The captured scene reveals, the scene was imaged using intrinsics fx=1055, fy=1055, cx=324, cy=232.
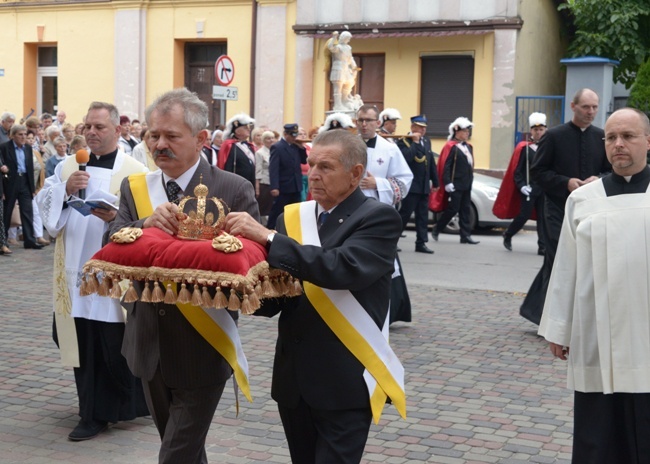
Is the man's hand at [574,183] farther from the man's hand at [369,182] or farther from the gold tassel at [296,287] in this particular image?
the gold tassel at [296,287]

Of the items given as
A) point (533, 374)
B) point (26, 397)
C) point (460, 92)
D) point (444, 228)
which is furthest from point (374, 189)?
point (460, 92)

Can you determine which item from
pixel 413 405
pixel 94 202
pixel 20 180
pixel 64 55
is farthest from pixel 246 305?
pixel 64 55

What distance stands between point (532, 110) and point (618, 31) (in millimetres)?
2666

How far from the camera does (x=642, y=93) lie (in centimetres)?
2114

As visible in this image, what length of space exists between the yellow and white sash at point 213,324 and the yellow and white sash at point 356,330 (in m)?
0.46

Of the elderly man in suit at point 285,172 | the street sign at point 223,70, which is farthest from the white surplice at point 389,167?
the street sign at point 223,70

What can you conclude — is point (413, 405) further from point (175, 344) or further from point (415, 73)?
point (415, 73)

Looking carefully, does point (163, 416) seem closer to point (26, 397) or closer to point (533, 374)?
point (26, 397)

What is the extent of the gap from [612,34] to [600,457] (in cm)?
2183

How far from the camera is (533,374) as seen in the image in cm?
768

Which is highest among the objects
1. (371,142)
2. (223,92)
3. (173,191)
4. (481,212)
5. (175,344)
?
(223,92)

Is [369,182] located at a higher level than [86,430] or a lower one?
higher

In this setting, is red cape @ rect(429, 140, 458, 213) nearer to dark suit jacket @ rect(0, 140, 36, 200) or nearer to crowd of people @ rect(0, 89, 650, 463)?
dark suit jacket @ rect(0, 140, 36, 200)

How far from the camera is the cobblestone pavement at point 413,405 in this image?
5.75 m
